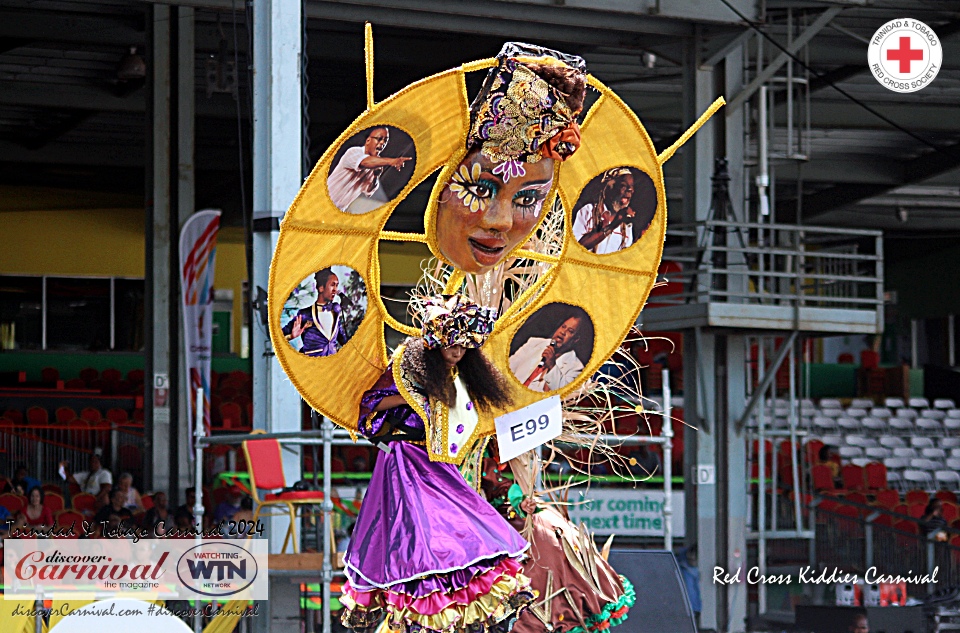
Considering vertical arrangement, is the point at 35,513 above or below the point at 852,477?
above

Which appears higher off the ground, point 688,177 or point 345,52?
point 345,52

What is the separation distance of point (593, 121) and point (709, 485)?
8973 millimetres

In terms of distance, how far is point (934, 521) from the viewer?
1457 cm

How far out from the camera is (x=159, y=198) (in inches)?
613

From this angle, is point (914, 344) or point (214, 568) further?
point (914, 344)

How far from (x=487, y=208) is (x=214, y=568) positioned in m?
2.78

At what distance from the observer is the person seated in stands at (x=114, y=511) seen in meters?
11.8

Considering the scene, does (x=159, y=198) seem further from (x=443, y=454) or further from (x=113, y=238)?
(x=443, y=454)

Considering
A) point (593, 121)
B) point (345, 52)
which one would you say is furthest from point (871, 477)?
point (593, 121)

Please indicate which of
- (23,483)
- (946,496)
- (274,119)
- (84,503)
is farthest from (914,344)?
(274,119)

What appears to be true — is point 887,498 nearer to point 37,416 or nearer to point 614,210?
point 37,416

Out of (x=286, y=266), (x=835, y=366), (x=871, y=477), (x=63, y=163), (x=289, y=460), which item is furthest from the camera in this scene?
(x=835, y=366)

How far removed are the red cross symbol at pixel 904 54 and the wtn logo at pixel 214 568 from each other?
949cm

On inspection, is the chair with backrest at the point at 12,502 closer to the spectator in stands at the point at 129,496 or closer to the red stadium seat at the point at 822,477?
the spectator in stands at the point at 129,496
